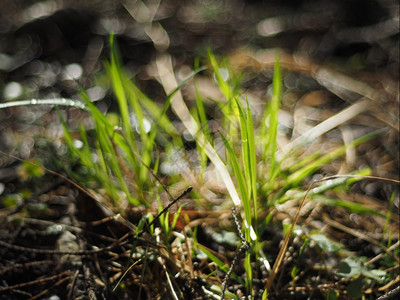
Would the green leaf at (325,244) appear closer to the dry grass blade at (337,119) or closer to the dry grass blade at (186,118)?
the dry grass blade at (186,118)

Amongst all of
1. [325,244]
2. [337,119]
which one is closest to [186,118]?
[337,119]

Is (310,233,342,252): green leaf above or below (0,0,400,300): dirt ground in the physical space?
below

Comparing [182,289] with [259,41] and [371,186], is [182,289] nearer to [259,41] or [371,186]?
[371,186]

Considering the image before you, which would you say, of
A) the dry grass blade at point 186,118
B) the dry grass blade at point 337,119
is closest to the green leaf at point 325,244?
the dry grass blade at point 186,118

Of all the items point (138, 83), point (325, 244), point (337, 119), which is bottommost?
point (325, 244)

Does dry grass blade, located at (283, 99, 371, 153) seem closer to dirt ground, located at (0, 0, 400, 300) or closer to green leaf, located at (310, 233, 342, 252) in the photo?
dirt ground, located at (0, 0, 400, 300)

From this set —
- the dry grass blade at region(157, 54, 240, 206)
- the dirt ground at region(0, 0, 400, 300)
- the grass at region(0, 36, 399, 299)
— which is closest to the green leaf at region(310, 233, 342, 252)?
the grass at region(0, 36, 399, 299)

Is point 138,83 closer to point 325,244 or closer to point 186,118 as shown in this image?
point 186,118

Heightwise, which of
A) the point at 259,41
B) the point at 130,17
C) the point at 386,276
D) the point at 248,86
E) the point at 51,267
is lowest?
the point at 386,276

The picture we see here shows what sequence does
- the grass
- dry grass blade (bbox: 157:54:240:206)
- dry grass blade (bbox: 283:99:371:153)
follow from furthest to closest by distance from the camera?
dry grass blade (bbox: 283:99:371:153) < dry grass blade (bbox: 157:54:240:206) < the grass

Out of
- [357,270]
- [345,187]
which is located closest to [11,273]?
[357,270]

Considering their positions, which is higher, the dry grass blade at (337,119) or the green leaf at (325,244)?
the dry grass blade at (337,119)
